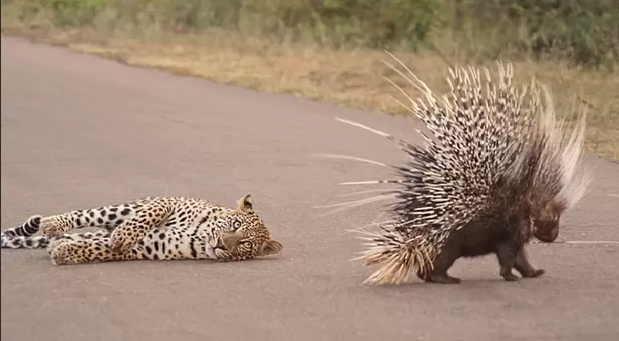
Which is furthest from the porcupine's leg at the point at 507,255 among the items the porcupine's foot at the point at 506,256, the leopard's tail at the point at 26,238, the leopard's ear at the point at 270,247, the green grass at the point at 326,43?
the green grass at the point at 326,43

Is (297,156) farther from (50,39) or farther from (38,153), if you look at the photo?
(50,39)

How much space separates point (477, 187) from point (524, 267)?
55 centimetres

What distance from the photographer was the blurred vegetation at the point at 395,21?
17.3 meters

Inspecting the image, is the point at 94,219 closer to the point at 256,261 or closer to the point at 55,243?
the point at 55,243

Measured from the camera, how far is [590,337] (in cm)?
553

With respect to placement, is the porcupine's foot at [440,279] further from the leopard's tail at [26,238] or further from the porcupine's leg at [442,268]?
the leopard's tail at [26,238]

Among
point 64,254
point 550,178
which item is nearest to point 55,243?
point 64,254

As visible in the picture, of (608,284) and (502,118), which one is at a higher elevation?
(502,118)

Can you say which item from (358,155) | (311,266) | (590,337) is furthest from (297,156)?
(590,337)

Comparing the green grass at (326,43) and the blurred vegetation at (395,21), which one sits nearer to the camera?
the green grass at (326,43)

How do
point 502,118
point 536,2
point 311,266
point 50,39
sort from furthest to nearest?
point 50,39
point 536,2
point 311,266
point 502,118

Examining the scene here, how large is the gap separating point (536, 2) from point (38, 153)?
30.2ft

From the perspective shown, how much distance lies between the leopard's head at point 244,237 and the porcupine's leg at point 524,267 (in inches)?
51.6

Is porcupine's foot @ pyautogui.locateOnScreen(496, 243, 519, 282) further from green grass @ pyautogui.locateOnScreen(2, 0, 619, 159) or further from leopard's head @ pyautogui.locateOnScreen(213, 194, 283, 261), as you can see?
green grass @ pyautogui.locateOnScreen(2, 0, 619, 159)
